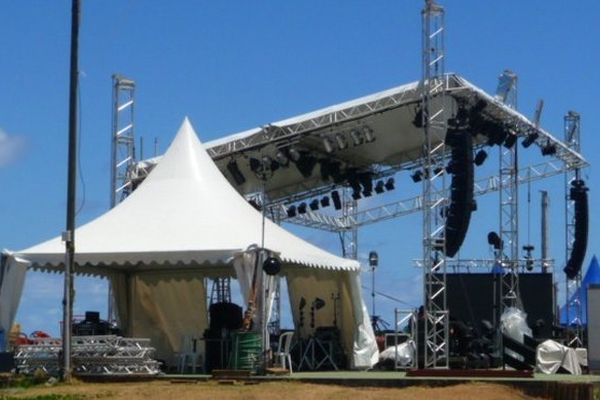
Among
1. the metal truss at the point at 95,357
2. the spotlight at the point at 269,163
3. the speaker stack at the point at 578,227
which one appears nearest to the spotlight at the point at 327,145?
the spotlight at the point at 269,163

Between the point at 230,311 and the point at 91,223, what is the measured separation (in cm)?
282

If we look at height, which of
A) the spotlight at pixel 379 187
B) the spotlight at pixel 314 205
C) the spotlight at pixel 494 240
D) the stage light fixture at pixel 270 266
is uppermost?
the spotlight at pixel 379 187

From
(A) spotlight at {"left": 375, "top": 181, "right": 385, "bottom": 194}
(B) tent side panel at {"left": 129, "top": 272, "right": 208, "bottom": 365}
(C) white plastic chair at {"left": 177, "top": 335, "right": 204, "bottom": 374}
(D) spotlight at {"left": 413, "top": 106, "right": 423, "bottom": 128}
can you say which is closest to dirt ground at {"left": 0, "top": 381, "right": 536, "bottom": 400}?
(C) white plastic chair at {"left": 177, "top": 335, "right": 204, "bottom": 374}

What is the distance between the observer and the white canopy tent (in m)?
22.8

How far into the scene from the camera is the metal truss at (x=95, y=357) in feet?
69.2

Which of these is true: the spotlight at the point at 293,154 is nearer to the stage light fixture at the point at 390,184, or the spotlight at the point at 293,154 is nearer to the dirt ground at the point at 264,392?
the stage light fixture at the point at 390,184

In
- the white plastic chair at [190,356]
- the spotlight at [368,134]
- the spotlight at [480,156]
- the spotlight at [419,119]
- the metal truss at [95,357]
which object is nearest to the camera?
the metal truss at [95,357]

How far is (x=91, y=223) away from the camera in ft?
79.2

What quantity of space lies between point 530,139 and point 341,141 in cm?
411

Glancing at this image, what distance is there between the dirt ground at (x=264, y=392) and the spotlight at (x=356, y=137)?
10925mm

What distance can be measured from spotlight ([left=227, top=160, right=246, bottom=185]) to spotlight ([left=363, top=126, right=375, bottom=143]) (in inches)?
121

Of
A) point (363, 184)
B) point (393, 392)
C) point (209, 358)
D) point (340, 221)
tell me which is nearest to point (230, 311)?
point (209, 358)

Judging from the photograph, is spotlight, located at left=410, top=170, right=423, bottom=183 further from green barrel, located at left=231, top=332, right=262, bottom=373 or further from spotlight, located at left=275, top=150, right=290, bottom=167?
green barrel, located at left=231, top=332, right=262, bottom=373

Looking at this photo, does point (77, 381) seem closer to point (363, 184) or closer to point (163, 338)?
point (163, 338)
